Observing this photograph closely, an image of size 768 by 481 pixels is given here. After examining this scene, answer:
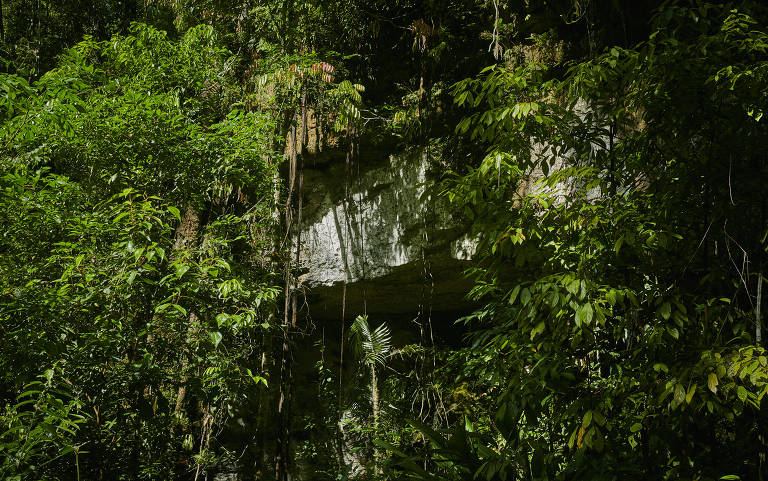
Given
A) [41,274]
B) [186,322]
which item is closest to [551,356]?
[186,322]

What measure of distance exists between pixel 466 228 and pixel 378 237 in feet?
3.31

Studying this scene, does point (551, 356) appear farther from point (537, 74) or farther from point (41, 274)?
point (41, 274)

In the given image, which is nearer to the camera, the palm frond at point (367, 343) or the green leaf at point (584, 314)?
the green leaf at point (584, 314)

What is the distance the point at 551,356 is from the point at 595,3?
8.36 ft

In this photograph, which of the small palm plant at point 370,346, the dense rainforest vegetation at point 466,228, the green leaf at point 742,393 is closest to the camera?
the green leaf at point 742,393

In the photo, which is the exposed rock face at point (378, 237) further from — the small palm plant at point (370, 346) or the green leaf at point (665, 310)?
the green leaf at point (665, 310)

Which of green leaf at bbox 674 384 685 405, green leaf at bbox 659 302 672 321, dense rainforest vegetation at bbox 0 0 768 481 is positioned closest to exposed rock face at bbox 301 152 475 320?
dense rainforest vegetation at bbox 0 0 768 481

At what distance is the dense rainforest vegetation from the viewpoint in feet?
6.07

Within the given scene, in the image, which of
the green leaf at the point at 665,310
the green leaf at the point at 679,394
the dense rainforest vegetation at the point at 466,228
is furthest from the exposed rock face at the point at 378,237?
the green leaf at the point at 679,394

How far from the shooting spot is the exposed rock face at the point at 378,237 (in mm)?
5137

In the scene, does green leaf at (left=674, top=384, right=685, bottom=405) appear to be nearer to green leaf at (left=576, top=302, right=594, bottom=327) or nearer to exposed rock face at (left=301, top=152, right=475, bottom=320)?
green leaf at (left=576, top=302, right=594, bottom=327)

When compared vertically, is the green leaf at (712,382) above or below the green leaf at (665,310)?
below

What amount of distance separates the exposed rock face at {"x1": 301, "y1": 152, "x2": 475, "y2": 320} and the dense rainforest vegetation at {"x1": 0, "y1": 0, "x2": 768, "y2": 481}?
30cm

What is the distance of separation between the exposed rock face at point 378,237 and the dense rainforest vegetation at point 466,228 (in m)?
0.30
